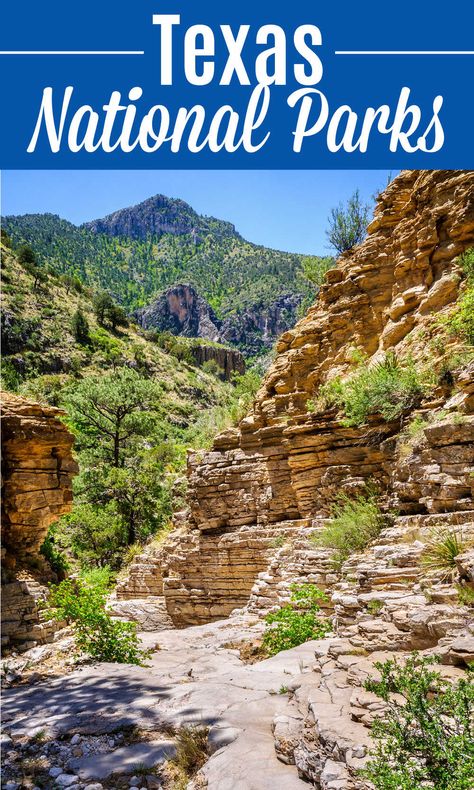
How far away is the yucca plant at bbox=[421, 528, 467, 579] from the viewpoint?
512 cm

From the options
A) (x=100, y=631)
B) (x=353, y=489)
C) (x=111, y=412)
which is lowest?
(x=100, y=631)

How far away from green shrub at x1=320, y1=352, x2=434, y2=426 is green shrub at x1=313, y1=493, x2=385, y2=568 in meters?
1.83

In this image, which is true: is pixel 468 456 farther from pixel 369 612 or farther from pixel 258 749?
pixel 258 749

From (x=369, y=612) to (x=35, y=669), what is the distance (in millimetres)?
5097

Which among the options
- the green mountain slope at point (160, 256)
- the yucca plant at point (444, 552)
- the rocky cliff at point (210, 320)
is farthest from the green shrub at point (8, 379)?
the rocky cliff at point (210, 320)

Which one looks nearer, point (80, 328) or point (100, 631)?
point (100, 631)

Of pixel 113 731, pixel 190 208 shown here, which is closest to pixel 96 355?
pixel 113 731

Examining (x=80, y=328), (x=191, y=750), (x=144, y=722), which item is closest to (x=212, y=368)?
(x=80, y=328)

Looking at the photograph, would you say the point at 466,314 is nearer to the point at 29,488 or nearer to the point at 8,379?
the point at 29,488

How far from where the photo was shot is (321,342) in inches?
500

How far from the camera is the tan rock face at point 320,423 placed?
10.0 meters

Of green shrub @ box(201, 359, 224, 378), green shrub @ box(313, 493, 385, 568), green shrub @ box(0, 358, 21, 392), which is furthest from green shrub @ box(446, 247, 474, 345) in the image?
green shrub @ box(201, 359, 224, 378)

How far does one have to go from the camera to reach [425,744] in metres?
2.40

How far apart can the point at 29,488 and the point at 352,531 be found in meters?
6.54
